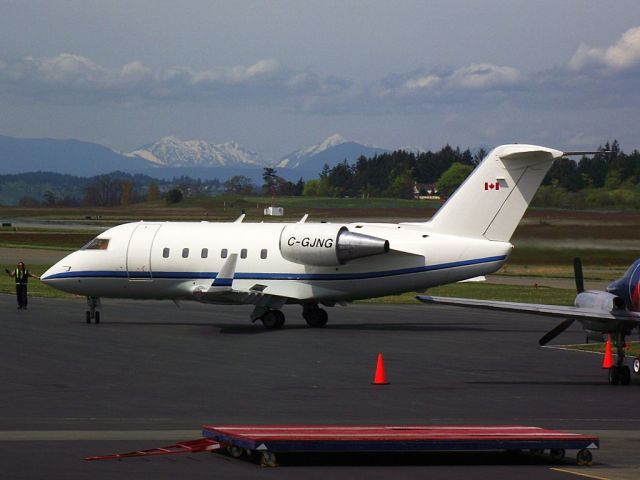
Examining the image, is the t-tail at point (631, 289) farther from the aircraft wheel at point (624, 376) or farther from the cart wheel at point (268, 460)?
the cart wheel at point (268, 460)

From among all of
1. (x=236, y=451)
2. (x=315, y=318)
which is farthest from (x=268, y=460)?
(x=315, y=318)

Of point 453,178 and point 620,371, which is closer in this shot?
point 620,371

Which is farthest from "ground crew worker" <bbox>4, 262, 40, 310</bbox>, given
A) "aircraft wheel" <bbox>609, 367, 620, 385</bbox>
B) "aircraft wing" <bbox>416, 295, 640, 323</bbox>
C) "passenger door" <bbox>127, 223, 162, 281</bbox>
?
"aircraft wheel" <bbox>609, 367, 620, 385</bbox>

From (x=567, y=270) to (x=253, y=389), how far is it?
165ft

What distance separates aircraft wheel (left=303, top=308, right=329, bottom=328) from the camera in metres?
38.5

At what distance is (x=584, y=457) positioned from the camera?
16.1 metres

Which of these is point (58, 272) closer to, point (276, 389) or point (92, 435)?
point (276, 389)

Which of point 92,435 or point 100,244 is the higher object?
point 100,244

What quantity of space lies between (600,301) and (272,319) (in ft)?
47.1

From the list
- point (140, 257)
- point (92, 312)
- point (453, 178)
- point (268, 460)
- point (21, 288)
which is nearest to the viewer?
point (268, 460)

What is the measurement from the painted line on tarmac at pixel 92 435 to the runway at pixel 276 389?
0.10 ft

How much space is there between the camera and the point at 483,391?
23859mm

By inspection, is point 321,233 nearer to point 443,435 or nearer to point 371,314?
point 371,314

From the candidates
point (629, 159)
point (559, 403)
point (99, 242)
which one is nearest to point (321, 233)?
point (99, 242)
